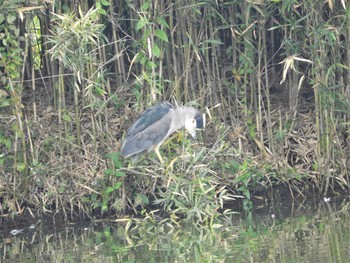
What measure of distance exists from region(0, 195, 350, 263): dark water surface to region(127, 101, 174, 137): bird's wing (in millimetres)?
796

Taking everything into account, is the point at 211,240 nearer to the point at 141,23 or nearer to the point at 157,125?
the point at 157,125

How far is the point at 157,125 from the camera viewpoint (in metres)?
8.78

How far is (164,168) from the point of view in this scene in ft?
27.9

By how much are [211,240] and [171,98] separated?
74.9 inches

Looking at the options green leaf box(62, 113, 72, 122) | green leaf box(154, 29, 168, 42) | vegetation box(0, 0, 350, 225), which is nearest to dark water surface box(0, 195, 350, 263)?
vegetation box(0, 0, 350, 225)

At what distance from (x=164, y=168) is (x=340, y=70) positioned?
184 cm

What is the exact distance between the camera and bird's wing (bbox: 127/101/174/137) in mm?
8531

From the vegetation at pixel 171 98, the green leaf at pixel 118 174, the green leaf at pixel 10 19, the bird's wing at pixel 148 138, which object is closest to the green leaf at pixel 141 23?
the vegetation at pixel 171 98

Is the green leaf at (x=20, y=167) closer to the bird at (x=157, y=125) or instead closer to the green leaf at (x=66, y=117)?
the green leaf at (x=66, y=117)

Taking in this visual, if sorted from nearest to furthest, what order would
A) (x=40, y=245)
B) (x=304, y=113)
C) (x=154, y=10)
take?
(x=40, y=245) < (x=154, y=10) < (x=304, y=113)

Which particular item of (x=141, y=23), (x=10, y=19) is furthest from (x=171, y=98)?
(x=10, y=19)

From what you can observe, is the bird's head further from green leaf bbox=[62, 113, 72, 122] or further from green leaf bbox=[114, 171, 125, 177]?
green leaf bbox=[62, 113, 72, 122]

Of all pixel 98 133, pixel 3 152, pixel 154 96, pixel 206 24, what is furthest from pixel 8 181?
pixel 206 24

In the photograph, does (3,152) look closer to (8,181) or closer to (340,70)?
(8,181)
